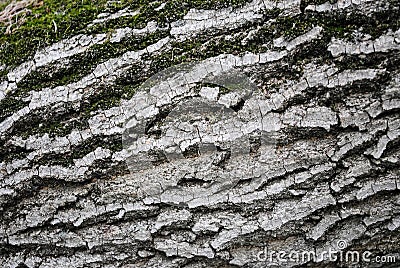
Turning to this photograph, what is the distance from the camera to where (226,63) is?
5.35ft

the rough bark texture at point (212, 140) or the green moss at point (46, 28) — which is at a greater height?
the green moss at point (46, 28)

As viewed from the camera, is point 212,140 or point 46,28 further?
point 46,28

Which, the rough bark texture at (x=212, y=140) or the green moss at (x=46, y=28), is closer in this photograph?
the rough bark texture at (x=212, y=140)

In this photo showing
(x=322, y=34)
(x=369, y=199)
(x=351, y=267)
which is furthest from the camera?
(x=351, y=267)

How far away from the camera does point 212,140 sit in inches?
65.2

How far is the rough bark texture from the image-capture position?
1.60 metres

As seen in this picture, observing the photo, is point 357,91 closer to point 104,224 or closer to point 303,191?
point 303,191

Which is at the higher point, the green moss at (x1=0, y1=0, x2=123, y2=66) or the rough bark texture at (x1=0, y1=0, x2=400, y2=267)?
the green moss at (x1=0, y1=0, x2=123, y2=66)

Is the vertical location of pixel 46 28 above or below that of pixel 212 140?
above

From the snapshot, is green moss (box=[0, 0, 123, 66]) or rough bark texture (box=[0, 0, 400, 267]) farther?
Answer: green moss (box=[0, 0, 123, 66])

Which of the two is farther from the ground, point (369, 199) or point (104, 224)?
point (104, 224)

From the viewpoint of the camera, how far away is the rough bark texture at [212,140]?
5.26 ft

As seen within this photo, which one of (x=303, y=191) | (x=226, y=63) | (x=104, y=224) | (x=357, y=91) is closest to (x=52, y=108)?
(x=104, y=224)

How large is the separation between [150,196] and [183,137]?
282 mm
